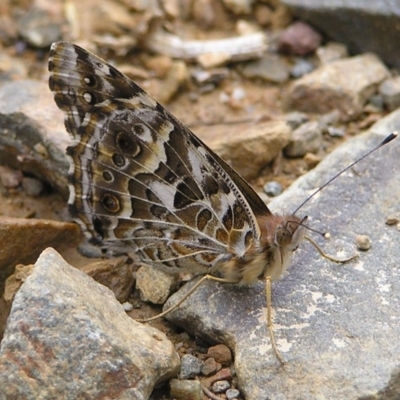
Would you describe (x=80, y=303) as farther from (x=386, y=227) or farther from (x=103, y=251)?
(x=386, y=227)

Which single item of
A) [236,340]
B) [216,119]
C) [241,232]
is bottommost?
[216,119]

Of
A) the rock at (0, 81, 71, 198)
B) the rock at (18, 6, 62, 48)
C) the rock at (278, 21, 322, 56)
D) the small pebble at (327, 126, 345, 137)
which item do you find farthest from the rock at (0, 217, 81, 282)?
the rock at (278, 21, 322, 56)

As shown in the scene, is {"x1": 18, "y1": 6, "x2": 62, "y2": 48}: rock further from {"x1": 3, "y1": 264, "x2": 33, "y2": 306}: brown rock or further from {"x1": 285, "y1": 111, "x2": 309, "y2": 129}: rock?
{"x1": 3, "y1": 264, "x2": 33, "y2": 306}: brown rock

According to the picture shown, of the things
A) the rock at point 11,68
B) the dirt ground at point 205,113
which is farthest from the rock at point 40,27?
the rock at point 11,68

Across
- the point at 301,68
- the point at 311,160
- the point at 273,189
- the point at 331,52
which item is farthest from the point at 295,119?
the point at 331,52

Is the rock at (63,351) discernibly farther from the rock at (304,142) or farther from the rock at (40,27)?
the rock at (40,27)

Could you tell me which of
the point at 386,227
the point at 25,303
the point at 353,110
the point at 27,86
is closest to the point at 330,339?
the point at 386,227
